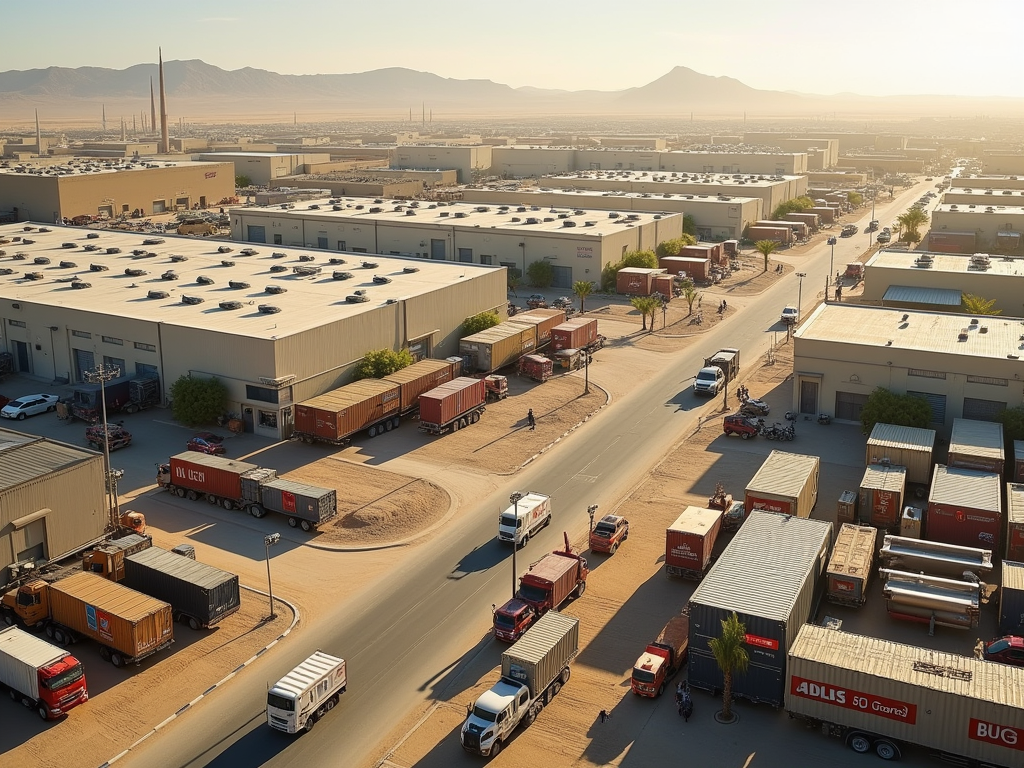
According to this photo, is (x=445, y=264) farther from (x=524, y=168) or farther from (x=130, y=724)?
(x=524, y=168)

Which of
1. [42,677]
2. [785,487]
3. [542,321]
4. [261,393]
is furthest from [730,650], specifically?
[542,321]

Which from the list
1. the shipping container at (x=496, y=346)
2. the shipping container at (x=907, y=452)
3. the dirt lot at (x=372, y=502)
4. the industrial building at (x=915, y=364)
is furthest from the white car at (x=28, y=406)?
the shipping container at (x=907, y=452)

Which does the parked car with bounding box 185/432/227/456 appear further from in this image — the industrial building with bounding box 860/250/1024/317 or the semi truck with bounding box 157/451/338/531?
the industrial building with bounding box 860/250/1024/317

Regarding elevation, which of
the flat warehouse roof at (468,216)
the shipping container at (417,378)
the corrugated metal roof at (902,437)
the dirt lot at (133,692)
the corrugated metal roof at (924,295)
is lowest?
the dirt lot at (133,692)

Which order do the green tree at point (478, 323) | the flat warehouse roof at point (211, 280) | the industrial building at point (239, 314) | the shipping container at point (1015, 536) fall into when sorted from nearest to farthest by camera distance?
the shipping container at point (1015, 536)
the industrial building at point (239, 314)
the flat warehouse roof at point (211, 280)
the green tree at point (478, 323)

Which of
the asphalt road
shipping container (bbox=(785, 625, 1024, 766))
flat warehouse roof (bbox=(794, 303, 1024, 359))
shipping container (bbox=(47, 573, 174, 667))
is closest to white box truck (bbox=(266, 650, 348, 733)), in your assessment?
the asphalt road

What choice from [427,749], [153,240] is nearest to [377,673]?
[427,749]

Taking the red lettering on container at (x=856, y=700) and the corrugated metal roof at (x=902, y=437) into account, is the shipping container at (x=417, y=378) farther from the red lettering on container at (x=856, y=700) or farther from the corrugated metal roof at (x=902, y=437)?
the red lettering on container at (x=856, y=700)
